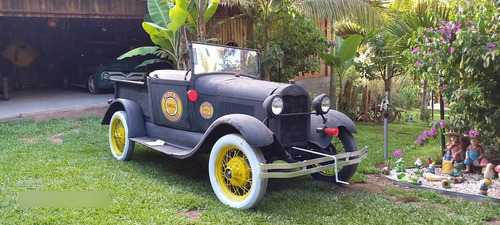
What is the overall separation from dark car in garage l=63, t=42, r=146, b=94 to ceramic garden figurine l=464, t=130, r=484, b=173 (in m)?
8.42

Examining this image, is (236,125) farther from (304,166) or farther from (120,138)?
(120,138)

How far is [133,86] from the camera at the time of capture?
6.34 m

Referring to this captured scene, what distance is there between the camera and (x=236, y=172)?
4.51 m

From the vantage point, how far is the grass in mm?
4039

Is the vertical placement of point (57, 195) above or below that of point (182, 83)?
below

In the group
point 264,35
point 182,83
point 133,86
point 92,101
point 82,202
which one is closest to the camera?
point 82,202

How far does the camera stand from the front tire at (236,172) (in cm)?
419

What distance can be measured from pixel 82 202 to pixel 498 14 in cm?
450

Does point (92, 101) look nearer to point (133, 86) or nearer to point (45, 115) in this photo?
point (45, 115)

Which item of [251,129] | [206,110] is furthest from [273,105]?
[206,110]

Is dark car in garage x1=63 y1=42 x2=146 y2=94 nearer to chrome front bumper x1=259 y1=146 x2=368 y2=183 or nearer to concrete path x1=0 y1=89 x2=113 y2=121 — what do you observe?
concrete path x1=0 y1=89 x2=113 y2=121

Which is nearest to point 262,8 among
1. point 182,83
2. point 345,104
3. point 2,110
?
point 345,104

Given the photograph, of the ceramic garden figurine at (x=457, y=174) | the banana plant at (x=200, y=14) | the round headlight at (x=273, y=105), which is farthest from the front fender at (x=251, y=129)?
the banana plant at (x=200, y=14)

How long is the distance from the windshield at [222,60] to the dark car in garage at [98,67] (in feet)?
21.5
